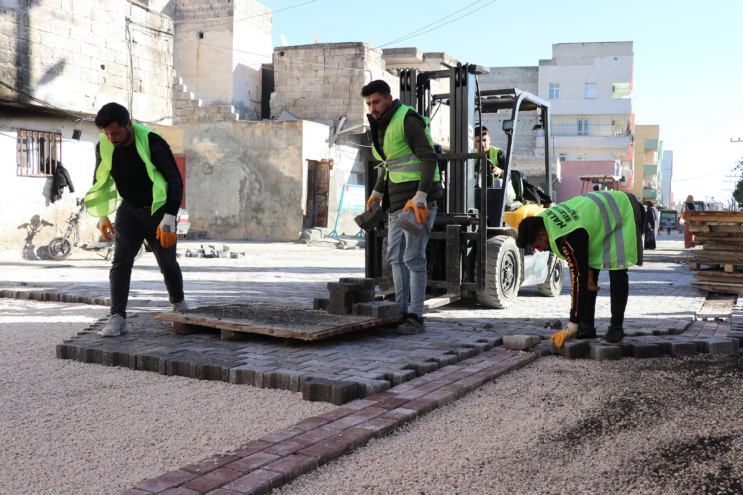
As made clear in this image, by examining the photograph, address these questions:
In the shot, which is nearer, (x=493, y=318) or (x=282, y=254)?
(x=493, y=318)

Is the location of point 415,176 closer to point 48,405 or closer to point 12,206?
point 48,405

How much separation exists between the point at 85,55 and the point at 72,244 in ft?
13.3

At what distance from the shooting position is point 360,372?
4.11 meters

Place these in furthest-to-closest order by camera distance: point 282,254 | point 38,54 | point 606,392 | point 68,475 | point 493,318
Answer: point 282,254 → point 38,54 → point 493,318 → point 606,392 → point 68,475

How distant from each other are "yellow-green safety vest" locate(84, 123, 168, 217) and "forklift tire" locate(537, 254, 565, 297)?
551 cm

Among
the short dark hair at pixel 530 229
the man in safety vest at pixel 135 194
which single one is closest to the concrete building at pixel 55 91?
the man in safety vest at pixel 135 194

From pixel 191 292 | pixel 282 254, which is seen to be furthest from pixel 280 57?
pixel 191 292

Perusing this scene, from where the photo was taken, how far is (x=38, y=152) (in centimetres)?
1419

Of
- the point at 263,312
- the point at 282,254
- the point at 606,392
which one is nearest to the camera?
the point at 606,392

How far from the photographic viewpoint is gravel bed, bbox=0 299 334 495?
2678mm

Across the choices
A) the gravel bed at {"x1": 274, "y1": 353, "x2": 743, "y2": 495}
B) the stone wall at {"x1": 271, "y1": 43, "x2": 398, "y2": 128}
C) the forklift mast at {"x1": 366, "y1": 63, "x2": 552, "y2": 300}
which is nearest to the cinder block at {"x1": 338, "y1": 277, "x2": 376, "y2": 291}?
the forklift mast at {"x1": 366, "y1": 63, "x2": 552, "y2": 300}

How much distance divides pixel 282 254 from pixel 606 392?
526 inches

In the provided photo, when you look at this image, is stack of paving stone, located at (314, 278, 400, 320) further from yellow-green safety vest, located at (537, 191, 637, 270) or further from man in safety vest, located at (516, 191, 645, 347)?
yellow-green safety vest, located at (537, 191, 637, 270)

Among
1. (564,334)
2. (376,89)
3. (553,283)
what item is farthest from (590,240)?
(553,283)
